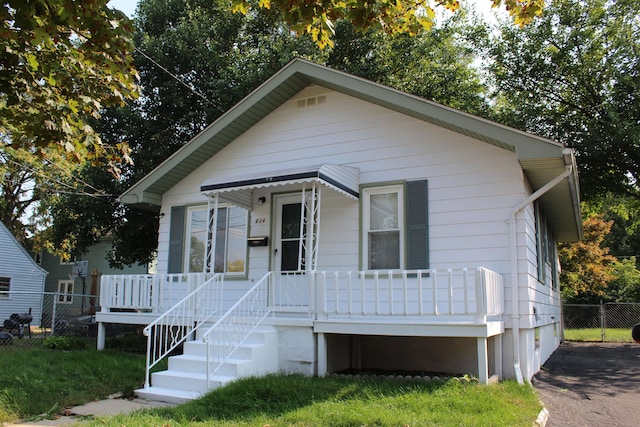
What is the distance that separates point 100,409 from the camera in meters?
6.52

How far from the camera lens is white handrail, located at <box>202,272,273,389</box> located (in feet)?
23.6

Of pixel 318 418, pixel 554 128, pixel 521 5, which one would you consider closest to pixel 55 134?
pixel 318 418

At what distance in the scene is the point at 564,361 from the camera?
1176 cm

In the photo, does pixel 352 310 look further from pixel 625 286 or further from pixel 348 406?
pixel 625 286

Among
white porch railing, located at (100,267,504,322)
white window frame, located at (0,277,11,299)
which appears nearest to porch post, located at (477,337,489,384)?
white porch railing, located at (100,267,504,322)

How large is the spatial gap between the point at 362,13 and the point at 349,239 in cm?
436

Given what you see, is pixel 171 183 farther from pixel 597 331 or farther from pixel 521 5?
pixel 597 331

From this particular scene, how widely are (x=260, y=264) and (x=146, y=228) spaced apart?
7420mm

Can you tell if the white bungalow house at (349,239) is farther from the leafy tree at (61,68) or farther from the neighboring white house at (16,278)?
the neighboring white house at (16,278)

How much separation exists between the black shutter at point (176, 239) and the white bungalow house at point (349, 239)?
0.11 ft

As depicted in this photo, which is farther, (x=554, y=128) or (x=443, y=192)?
(x=554, y=128)

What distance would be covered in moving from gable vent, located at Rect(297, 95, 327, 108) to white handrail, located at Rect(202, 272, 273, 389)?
3.53 metres

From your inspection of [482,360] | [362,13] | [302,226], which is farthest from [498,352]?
[362,13]

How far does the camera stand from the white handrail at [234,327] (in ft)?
23.6
